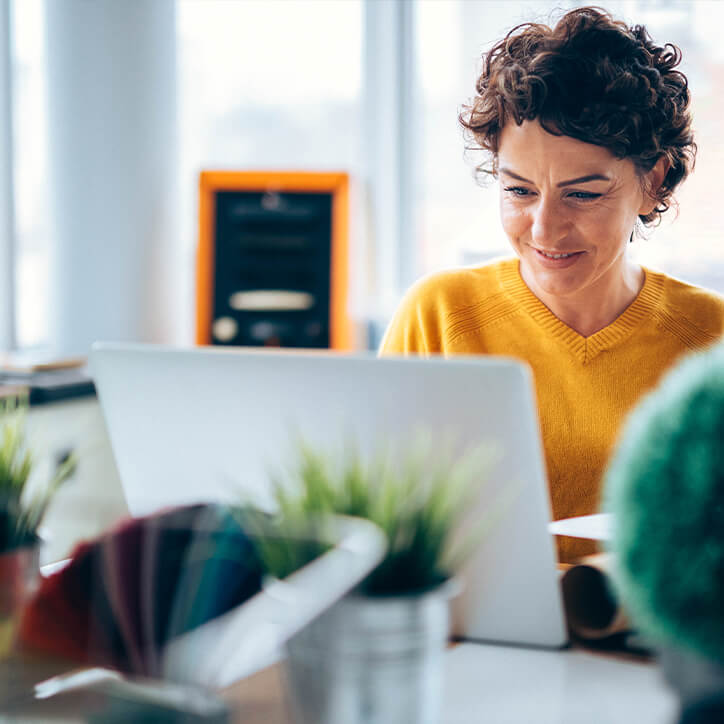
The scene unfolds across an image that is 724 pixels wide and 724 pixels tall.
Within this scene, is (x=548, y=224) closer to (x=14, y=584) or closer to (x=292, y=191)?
(x=14, y=584)

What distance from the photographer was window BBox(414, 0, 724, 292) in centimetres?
→ 238

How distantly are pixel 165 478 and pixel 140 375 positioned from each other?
0.10 m

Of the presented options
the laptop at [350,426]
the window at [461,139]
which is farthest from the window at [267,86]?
the laptop at [350,426]

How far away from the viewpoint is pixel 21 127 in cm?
262

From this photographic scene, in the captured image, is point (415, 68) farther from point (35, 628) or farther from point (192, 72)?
point (35, 628)

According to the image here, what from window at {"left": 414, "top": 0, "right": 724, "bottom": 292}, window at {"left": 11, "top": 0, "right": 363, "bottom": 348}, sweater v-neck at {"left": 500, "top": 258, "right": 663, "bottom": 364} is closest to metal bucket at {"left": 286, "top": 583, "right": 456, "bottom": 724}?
sweater v-neck at {"left": 500, "top": 258, "right": 663, "bottom": 364}

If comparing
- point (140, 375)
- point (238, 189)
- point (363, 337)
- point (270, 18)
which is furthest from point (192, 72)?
point (140, 375)

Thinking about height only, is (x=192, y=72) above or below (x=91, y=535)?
above

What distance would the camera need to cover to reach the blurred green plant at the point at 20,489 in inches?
25.6

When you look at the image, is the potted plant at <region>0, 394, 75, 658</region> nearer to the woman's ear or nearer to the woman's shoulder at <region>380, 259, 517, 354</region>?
the woman's shoulder at <region>380, 259, 517, 354</region>

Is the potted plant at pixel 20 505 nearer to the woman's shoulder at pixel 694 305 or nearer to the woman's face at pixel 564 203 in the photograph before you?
the woman's face at pixel 564 203

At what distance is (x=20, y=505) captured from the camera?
2.17 feet

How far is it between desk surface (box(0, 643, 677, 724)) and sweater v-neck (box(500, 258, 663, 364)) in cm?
76

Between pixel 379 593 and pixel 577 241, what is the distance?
0.95 metres
